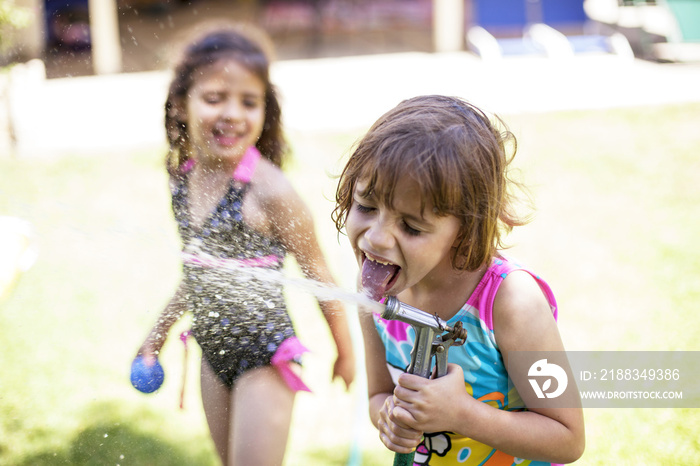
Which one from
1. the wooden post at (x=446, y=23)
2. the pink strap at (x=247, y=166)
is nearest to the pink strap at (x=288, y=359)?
the pink strap at (x=247, y=166)

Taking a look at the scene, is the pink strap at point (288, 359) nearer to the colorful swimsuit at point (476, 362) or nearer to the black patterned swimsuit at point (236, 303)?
the black patterned swimsuit at point (236, 303)

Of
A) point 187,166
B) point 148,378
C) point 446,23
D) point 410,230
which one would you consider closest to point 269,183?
point 187,166

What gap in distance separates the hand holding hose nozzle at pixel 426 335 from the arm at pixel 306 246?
2.52 feet

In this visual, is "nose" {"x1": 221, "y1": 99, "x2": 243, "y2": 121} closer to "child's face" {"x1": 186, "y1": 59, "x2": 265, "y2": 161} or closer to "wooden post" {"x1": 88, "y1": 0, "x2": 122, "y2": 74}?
"child's face" {"x1": 186, "y1": 59, "x2": 265, "y2": 161}

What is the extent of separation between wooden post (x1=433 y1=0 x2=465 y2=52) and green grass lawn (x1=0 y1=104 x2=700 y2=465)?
13.3 ft

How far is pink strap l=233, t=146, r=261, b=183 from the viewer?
2244 mm

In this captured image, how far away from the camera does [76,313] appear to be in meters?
4.01

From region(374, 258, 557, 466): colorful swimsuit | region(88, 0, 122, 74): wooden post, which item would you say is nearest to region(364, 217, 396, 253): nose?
region(374, 258, 557, 466): colorful swimsuit

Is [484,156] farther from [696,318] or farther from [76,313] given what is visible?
[76,313]

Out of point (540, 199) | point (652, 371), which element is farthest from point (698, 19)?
point (652, 371)

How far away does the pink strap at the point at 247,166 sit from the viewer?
2244 mm

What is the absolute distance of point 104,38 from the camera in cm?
965

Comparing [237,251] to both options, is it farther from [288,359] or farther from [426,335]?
[426,335]

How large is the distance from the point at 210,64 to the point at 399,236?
4.04ft
